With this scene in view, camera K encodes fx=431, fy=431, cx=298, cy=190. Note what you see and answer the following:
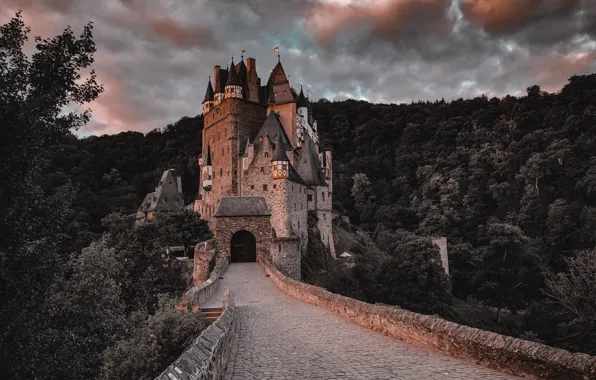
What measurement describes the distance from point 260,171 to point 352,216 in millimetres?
44230

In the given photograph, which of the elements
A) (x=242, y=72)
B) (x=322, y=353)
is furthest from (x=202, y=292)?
(x=242, y=72)

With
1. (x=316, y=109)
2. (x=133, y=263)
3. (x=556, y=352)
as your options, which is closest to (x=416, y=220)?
(x=316, y=109)

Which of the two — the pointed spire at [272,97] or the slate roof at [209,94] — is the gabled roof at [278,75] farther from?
the slate roof at [209,94]

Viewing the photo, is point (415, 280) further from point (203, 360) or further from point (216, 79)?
point (216, 79)

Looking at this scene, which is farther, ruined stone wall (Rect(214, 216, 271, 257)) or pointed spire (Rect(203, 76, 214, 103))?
pointed spire (Rect(203, 76, 214, 103))

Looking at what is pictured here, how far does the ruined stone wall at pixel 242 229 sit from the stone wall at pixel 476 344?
18.5 meters

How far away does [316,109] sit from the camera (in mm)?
111688

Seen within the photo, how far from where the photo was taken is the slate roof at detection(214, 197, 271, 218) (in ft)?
102

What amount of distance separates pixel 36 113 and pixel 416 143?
90.0 meters

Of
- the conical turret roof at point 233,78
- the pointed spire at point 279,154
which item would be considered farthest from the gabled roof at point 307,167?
the conical turret roof at point 233,78

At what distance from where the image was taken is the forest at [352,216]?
7.90m

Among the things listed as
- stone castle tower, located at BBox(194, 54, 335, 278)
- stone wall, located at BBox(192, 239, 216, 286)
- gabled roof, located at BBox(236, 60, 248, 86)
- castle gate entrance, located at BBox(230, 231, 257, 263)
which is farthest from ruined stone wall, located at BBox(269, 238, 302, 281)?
gabled roof, located at BBox(236, 60, 248, 86)

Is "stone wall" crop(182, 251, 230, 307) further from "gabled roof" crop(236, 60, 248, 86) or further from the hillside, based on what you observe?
"gabled roof" crop(236, 60, 248, 86)

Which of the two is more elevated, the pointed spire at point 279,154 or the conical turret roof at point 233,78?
→ the conical turret roof at point 233,78
